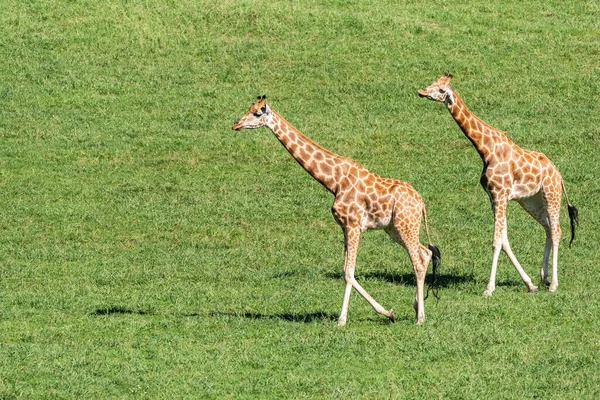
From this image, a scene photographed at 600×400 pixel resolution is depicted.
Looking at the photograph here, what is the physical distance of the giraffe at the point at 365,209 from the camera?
591 inches

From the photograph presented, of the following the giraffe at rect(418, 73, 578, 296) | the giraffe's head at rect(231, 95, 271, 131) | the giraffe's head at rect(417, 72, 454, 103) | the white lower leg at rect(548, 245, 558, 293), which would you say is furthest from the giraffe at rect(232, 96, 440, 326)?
the white lower leg at rect(548, 245, 558, 293)

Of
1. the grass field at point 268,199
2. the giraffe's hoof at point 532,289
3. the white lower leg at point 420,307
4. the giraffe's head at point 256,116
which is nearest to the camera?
the grass field at point 268,199

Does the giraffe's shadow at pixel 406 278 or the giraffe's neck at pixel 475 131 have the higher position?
the giraffe's neck at pixel 475 131

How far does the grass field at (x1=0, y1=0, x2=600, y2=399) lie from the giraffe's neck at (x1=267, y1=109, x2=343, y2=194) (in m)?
1.95

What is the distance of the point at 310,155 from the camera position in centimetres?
1542

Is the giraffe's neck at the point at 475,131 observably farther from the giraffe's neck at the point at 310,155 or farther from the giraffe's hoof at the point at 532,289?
the giraffe's neck at the point at 310,155

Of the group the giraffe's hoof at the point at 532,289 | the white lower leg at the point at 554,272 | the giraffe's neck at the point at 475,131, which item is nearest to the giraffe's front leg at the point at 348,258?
the giraffe's neck at the point at 475,131

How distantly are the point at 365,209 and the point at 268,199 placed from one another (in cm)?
852

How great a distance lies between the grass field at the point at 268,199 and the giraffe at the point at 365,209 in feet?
2.03

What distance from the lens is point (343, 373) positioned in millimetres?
13234

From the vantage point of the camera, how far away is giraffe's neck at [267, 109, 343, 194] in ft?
50.2

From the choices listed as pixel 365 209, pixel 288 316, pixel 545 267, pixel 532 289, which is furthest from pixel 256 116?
pixel 545 267

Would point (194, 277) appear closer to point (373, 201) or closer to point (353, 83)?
point (373, 201)

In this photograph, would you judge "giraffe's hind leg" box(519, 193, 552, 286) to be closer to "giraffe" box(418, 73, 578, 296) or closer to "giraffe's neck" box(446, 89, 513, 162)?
"giraffe" box(418, 73, 578, 296)
